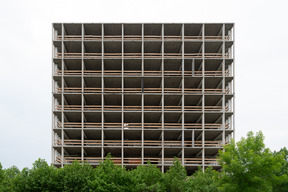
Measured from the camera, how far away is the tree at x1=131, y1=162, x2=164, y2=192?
3277 centimetres

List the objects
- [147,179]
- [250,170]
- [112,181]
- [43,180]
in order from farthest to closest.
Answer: [147,179]
[112,181]
[43,180]
[250,170]

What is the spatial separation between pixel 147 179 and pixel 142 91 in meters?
16.9

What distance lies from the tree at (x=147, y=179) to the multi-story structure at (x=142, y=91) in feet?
35.1

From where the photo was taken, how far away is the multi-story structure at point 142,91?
47.5 metres

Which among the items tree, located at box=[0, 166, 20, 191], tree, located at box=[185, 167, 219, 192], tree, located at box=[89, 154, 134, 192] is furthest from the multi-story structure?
tree, located at box=[89, 154, 134, 192]

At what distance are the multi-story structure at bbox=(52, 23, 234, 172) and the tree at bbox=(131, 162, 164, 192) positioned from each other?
10.7 meters

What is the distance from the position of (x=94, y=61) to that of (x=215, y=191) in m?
28.4

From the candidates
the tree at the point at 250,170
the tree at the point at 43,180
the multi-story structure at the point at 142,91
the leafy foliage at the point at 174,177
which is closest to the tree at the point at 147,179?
the leafy foliage at the point at 174,177

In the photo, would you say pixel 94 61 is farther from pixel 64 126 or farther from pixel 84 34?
pixel 64 126

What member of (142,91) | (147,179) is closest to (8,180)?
(147,179)

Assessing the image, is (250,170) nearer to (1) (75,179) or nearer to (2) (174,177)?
(2) (174,177)

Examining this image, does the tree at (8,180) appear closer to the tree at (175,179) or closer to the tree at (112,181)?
the tree at (112,181)

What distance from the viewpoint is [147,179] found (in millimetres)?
34594

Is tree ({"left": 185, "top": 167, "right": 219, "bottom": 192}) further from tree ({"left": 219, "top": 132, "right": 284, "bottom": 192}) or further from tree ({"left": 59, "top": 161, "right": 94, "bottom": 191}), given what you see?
tree ({"left": 59, "top": 161, "right": 94, "bottom": 191})
